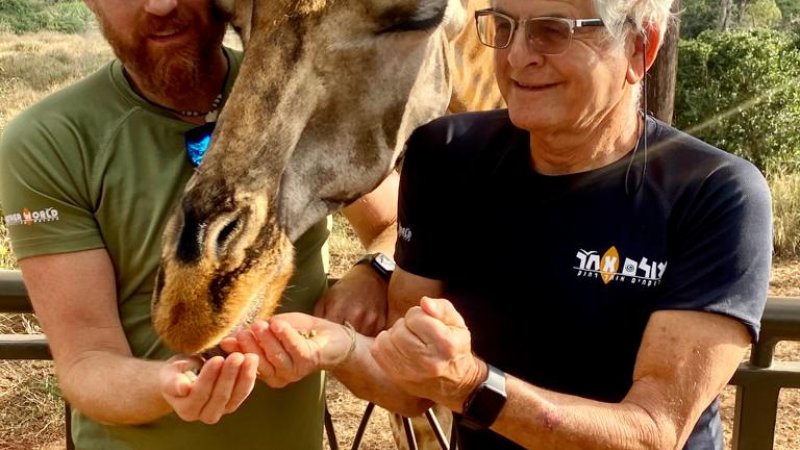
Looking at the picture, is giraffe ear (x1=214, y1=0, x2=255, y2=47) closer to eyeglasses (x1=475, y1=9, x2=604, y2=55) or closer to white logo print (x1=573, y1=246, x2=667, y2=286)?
eyeglasses (x1=475, y1=9, x2=604, y2=55)

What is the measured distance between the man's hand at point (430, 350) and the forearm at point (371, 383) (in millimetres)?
291

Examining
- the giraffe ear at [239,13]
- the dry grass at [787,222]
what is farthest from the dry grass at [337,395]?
the giraffe ear at [239,13]

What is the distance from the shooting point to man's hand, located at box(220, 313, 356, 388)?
152cm

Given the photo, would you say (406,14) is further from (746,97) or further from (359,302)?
(746,97)

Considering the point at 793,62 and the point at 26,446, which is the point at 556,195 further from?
the point at 793,62

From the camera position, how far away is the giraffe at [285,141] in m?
1.60

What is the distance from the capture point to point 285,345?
60.2 inches

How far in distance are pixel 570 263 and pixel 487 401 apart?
1.21 ft

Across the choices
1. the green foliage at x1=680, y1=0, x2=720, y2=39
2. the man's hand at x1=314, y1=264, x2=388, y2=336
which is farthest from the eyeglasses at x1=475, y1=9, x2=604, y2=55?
the green foliage at x1=680, y1=0, x2=720, y2=39

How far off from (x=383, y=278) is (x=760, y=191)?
84cm

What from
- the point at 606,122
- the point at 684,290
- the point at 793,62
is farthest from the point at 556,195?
the point at 793,62

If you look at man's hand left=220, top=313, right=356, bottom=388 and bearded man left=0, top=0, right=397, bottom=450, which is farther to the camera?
bearded man left=0, top=0, right=397, bottom=450

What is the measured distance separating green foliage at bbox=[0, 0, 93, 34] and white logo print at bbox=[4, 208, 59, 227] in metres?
15.9

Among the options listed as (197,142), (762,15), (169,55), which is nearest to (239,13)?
(169,55)
